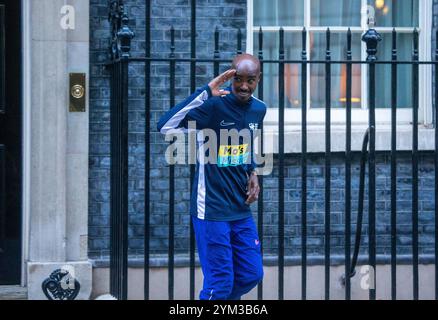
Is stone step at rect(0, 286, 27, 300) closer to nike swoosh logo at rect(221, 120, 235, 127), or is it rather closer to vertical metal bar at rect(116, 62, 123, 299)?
vertical metal bar at rect(116, 62, 123, 299)

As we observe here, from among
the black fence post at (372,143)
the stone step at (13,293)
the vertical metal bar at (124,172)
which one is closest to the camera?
the vertical metal bar at (124,172)

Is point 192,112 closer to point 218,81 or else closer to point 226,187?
point 218,81

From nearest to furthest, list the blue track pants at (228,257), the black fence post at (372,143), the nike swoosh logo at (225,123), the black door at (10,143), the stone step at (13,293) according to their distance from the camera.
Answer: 1. the blue track pants at (228,257)
2. the nike swoosh logo at (225,123)
3. the black fence post at (372,143)
4. the stone step at (13,293)
5. the black door at (10,143)

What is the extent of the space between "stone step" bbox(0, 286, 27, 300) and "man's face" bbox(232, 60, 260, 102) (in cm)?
280

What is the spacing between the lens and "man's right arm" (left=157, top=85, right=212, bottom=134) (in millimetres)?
6621

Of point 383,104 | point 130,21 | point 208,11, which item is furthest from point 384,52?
point 130,21

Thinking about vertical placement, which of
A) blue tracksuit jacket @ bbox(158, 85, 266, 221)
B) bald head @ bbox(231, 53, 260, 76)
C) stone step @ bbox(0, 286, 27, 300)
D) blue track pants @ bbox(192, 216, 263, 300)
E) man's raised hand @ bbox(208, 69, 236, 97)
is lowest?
stone step @ bbox(0, 286, 27, 300)

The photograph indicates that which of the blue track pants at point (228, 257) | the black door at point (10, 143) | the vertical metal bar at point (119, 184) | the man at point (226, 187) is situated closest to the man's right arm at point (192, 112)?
the man at point (226, 187)

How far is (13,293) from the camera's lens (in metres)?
8.52

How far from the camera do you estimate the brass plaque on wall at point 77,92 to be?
27.8 feet

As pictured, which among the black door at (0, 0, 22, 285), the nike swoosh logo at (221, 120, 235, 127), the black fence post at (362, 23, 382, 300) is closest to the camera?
the nike swoosh logo at (221, 120, 235, 127)

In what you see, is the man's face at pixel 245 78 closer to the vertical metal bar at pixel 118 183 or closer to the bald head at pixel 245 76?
the bald head at pixel 245 76

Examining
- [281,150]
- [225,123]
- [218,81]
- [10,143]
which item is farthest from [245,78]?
[10,143]

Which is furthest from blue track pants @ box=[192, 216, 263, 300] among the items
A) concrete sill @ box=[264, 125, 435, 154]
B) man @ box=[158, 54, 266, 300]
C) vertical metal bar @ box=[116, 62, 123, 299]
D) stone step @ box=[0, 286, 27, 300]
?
stone step @ box=[0, 286, 27, 300]
